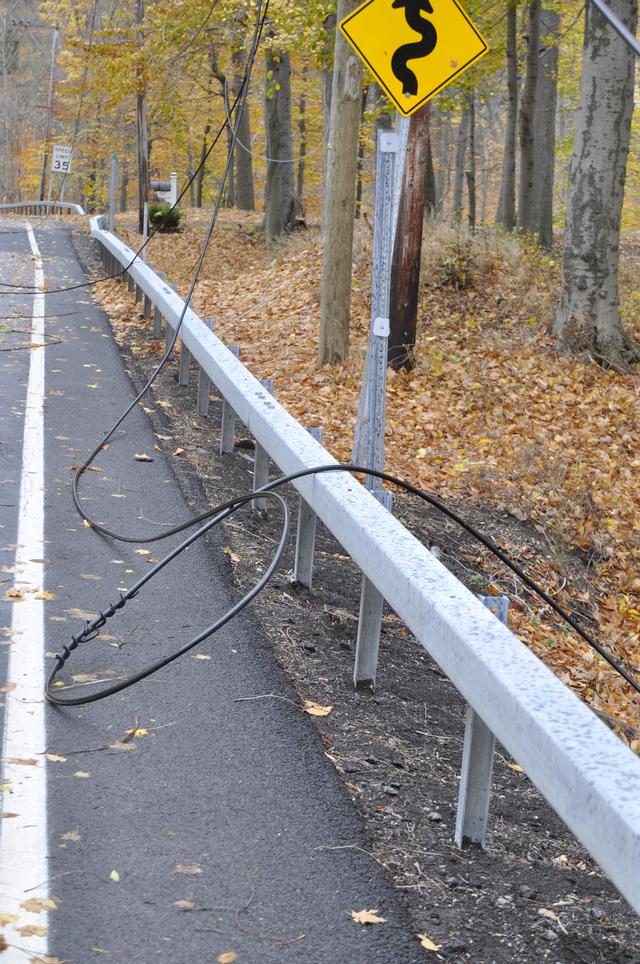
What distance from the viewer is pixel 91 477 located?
26.6ft

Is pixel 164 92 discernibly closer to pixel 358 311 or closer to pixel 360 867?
pixel 358 311

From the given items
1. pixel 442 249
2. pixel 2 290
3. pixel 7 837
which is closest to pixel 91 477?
pixel 7 837

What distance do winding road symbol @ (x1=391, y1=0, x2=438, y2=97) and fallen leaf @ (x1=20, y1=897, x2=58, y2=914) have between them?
4439 mm

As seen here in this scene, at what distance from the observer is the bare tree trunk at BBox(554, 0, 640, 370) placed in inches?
528

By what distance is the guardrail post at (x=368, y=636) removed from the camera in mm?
4879

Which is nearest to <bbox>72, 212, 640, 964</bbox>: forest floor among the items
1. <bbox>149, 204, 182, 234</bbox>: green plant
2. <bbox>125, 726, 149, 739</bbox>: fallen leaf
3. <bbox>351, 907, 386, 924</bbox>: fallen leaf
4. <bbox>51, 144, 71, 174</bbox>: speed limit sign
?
<bbox>351, 907, 386, 924</bbox>: fallen leaf

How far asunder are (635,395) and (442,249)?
182 inches

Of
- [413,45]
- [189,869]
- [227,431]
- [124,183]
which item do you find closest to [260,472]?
[227,431]

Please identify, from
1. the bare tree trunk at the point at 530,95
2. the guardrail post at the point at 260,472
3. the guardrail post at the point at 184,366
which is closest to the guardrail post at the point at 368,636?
the guardrail post at the point at 260,472

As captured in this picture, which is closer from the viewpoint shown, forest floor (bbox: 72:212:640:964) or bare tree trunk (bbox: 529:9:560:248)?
forest floor (bbox: 72:212:640:964)

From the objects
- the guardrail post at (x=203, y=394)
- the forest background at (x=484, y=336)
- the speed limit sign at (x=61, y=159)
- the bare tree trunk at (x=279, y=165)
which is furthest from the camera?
the speed limit sign at (x=61, y=159)

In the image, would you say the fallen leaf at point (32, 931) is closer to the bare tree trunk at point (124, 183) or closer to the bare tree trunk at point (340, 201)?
the bare tree trunk at point (340, 201)

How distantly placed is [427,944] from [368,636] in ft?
6.34

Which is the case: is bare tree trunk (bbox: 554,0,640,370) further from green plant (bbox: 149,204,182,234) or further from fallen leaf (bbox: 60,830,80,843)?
green plant (bbox: 149,204,182,234)
